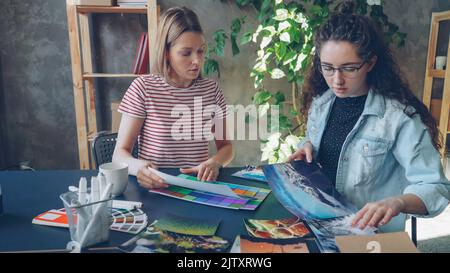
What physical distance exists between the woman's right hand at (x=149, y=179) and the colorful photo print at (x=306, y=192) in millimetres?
293

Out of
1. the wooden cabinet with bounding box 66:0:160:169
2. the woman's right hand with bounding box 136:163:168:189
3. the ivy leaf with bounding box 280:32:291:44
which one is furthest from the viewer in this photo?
the wooden cabinet with bounding box 66:0:160:169

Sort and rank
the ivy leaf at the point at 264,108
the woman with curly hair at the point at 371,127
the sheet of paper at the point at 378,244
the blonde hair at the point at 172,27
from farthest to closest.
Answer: the ivy leaf at the point at 264,108 → the blonde hair at the point at 172,27 → the woman with curly hair at the point at 371,127 → the sheet of paper at the point at 378,244

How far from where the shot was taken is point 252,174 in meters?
1.19

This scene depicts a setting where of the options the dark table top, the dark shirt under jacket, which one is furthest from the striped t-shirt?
the dark shirt under jacket

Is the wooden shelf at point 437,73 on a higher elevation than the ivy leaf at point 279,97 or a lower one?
higher

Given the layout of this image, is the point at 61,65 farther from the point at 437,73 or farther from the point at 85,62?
the point at 437,73

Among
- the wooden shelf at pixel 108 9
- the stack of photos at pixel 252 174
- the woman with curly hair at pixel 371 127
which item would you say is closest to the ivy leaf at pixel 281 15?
the wooden shelf at pixel 108 9

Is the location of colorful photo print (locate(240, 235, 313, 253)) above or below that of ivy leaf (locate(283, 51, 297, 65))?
below

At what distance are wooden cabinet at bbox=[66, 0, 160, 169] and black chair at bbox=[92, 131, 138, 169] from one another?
0.74 m

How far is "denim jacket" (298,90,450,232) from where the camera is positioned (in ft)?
2.89

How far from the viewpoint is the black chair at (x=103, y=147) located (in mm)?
1520

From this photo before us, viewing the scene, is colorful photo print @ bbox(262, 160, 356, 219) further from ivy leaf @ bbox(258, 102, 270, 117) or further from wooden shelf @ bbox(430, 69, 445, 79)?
wooden shelf @ bbox(430, 69, 445, 79)

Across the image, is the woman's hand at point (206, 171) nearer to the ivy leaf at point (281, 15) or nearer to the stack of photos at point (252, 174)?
the stack of photos at point (252, 174)

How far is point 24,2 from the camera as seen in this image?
2.49m
